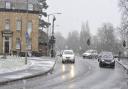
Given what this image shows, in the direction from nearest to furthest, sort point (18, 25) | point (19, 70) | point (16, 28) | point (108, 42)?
point (19, 70) → point (16, 28) → point (18, 25) → point (108, 42)

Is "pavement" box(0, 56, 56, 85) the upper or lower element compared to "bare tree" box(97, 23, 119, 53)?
lower

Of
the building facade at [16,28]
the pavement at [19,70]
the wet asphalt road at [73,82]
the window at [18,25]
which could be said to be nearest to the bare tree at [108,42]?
the building facade at [16,28]

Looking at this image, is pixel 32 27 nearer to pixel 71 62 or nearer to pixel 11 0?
pixel 11 0

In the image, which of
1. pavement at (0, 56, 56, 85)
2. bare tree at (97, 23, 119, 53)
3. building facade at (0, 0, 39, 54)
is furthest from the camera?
bare tree at (97, 23, 119, 53)

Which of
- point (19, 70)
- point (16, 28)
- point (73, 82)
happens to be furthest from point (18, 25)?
point (73, 82)

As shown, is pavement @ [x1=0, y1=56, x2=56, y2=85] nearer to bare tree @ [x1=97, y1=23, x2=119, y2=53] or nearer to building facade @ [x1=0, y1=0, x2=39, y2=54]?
building facade @ [x1=0, y1=0, x2=39, y2=54]

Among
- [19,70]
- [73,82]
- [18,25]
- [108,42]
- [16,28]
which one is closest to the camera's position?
[73,82]

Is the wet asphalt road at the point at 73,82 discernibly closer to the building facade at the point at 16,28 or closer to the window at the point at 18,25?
the building facade at the point at 16,28

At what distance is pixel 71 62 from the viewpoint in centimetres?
5550

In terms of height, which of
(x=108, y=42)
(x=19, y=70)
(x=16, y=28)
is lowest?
(x=19, y=70)

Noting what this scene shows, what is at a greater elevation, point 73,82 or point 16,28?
point 16,28

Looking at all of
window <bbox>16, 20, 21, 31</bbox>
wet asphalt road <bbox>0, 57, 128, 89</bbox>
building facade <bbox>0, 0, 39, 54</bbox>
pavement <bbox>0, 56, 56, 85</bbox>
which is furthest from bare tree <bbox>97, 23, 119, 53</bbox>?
wet asphalt road <bbox>0, 57, 128, 89</bbox>

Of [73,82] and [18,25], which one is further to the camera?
[18,25]

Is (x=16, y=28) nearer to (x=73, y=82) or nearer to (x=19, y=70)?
(x=19, y=70)
